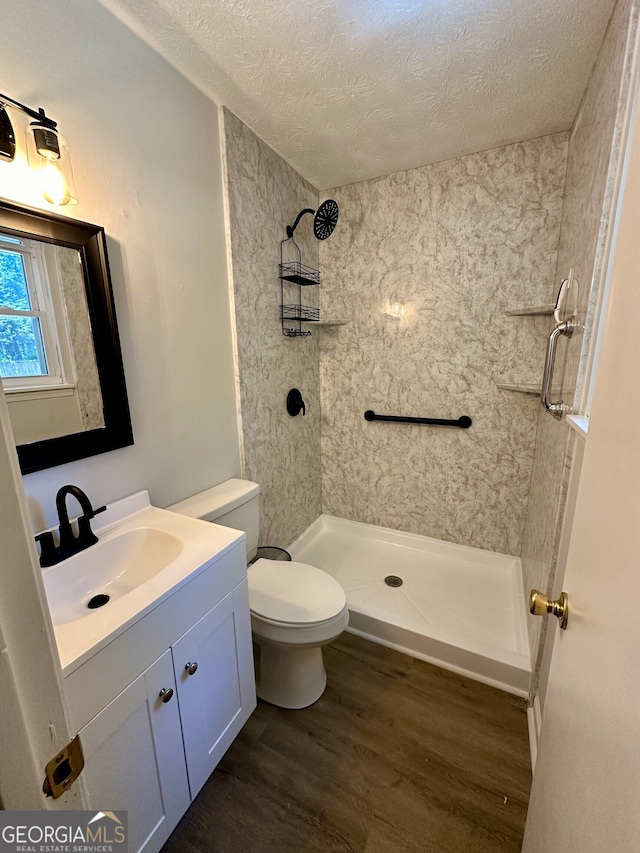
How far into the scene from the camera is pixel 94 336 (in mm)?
1170

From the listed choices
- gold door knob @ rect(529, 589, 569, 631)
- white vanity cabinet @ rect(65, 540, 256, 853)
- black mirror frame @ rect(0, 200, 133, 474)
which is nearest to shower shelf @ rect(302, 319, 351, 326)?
black mirror frame @ rect(0, 200, 133, 474)

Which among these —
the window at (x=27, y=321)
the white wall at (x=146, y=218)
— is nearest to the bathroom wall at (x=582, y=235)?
the white wall at (x=146, y=218)

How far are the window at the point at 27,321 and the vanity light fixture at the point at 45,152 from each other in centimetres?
16

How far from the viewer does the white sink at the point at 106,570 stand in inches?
40.2

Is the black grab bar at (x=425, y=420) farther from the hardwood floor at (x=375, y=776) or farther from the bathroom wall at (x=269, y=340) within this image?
the hardwood floor at (x=375, y=776)

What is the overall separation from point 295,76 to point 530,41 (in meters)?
0.85

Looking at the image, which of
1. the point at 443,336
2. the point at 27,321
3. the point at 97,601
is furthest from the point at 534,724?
the point at 27,321

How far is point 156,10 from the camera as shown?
114 centimetres

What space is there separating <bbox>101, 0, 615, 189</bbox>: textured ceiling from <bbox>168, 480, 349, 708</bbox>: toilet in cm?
170

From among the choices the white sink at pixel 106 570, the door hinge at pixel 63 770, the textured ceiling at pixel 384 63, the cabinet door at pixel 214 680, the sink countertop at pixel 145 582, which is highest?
the textured ceiling at pixel 384 63

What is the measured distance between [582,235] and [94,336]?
179 centimetres

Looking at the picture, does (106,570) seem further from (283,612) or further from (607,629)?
(607,629)

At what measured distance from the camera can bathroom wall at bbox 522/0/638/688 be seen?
1.04 meters

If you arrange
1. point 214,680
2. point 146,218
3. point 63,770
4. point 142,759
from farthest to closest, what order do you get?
point 146,218 < point 214,680 < point 142,759 < point 63,770
